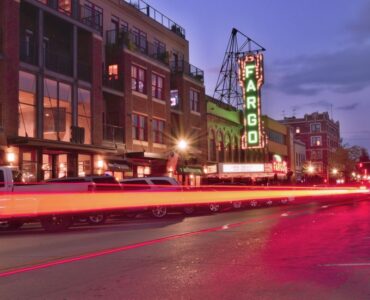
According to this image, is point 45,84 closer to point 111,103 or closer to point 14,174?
point 111,103

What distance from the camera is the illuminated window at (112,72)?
35.9m

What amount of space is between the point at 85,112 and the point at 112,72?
17.6ft

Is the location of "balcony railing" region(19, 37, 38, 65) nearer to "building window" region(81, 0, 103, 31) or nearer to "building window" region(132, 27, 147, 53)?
"building window" region(81, 0, 103, 31)

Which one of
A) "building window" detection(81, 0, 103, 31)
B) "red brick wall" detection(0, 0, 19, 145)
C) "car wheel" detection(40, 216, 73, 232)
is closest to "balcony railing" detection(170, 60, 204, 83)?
"building window" detection(81, 0, 103, 31)

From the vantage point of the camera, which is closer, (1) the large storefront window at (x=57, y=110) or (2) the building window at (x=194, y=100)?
(1) the large storefront window at (x=57, y=110)

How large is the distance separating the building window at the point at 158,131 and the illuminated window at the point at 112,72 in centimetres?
444

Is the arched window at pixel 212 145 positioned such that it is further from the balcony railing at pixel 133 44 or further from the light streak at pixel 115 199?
the light streak at pixel 115 199

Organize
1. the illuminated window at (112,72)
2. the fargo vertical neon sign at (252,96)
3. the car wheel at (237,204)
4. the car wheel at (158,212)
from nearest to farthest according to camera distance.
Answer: the car wheel at (158,212) < the car wheel at (237,204) < the illuminated window at (112,72) < the fargo vertical neon sign at (252,96)

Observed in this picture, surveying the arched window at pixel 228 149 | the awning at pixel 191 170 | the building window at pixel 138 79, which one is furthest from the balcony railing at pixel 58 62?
the arched window at pixel 228 149

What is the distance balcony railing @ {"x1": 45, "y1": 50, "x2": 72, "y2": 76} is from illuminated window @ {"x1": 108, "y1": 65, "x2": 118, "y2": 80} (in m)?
5.14

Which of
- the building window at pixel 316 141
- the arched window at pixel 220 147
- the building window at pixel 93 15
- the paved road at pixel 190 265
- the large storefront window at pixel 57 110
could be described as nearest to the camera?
the paved road at pixel 190 265

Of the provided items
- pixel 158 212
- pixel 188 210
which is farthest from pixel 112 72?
pixel 158 212

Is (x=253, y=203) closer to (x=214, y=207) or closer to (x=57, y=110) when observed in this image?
(x=214, y=207)

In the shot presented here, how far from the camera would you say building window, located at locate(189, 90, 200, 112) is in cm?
4450
